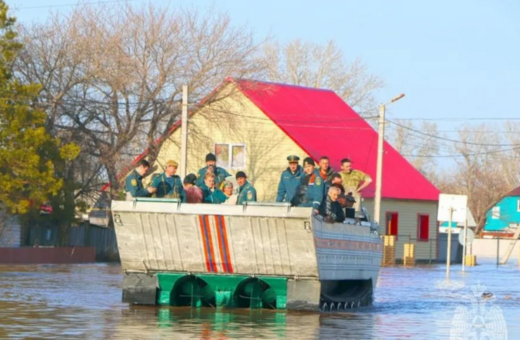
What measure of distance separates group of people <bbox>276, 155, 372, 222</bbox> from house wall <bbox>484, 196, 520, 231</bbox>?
90.6 metres

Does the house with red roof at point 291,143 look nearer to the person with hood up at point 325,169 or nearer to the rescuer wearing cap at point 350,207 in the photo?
the rescuer wearing cap at point 350,207

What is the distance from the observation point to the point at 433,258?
59062mm

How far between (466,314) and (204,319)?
16.1 feet

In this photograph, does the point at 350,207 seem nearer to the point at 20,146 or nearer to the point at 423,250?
the point at 20,146

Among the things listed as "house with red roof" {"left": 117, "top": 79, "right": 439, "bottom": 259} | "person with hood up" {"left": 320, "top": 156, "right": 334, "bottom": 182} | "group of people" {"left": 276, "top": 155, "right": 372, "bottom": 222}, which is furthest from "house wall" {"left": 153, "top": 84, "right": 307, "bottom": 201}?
"group of people" {"left": 276, "top": 155, "right": 372, "bottom": 222}

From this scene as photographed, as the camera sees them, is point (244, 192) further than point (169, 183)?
No

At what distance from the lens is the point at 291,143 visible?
54.7 meters

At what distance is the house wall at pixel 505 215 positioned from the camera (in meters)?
111

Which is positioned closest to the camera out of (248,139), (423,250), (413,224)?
(248,139)

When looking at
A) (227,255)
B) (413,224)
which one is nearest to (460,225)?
(413,224)

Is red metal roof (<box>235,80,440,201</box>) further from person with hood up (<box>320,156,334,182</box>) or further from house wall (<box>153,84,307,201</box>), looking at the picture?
person with hood up (<box>320,156,334,182</box>)

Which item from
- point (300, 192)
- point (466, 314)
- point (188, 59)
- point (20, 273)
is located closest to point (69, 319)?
point (300, 192)

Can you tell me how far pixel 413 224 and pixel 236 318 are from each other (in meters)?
41.5

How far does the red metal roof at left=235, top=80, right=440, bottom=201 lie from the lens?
54.6m
